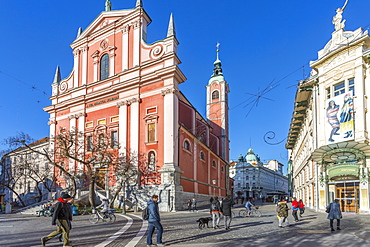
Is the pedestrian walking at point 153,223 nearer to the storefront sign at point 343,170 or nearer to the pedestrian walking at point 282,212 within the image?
the pedestrian walking at point 282,212

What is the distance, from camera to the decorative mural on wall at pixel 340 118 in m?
20.6

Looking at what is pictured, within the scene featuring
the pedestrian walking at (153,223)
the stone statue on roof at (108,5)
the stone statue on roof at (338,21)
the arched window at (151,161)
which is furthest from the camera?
the stone statue on roof at (108,5)

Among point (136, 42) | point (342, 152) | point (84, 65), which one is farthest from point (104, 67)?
point (342, 152)

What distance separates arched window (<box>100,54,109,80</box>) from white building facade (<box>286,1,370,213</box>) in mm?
20989

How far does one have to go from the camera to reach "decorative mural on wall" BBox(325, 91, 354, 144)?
67.6ft

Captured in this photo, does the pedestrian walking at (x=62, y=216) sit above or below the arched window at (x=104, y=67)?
below

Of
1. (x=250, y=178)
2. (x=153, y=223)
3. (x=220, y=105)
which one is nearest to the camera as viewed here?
(x=153, y=223)

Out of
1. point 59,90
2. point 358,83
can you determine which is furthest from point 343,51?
point 59,90

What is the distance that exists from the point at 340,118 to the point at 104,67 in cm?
2421

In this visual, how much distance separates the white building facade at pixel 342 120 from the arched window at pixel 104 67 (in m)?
21.0

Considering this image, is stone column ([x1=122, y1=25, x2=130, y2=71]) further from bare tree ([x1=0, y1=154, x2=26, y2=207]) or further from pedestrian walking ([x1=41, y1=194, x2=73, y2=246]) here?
A: pedestrian walking ([x1=41, y1=194, x2=73, y2=246])

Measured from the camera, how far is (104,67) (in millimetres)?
33969

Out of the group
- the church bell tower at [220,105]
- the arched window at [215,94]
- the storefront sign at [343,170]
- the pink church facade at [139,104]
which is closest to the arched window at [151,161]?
the pink church facade at [139,104]

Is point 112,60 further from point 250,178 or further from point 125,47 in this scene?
point 250,178
